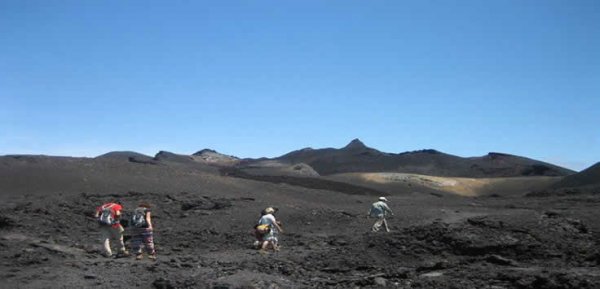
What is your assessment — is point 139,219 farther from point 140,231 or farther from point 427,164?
point 427,164

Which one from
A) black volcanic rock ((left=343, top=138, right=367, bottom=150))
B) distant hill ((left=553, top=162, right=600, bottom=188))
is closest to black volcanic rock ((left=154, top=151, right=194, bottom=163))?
black volcanic rock ((left=343, top=138, right=367, bottom=150))

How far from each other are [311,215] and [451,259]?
311 inches

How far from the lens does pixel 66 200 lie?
18891 millimetres

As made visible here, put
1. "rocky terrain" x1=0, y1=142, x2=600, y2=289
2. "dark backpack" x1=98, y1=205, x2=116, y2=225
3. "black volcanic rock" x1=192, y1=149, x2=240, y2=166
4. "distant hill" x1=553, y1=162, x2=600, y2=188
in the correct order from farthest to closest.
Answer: "black volcanic rock" x1=192, y1=149, x2=240, y2=166
"distant hill" x1=553, y1=162, x2=600, y2=188
"dark backpack" x1=98, y1=205, x2=116, y2=225
"rocky terrain" x1=0, y1=142, x2=600, y2=289

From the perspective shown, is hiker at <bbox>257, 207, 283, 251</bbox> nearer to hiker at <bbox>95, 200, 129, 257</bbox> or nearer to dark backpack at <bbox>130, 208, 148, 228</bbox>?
dark backpack at <bbox>130, 208, 148, 228</bbox>

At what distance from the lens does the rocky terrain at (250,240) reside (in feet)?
33.3

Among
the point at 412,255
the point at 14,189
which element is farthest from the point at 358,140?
the point at 412,255

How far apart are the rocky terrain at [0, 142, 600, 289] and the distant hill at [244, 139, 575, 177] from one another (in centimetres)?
3047

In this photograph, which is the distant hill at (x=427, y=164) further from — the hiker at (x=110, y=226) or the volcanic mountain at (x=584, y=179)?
the hiker at (x=110, y=226)

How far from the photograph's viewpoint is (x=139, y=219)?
12.7 metres

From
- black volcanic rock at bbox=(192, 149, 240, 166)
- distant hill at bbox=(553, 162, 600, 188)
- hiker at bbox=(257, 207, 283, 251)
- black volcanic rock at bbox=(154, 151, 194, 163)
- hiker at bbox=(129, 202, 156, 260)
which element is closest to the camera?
hiker at bbox=(129, 202, 156, 260)

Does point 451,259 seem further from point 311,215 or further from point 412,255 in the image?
point 311,215

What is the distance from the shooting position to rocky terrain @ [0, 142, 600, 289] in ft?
33.3

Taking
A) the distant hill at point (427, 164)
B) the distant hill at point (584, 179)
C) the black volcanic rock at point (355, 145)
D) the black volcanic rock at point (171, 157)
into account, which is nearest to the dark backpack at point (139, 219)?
the distant hill at point (584, 179)
